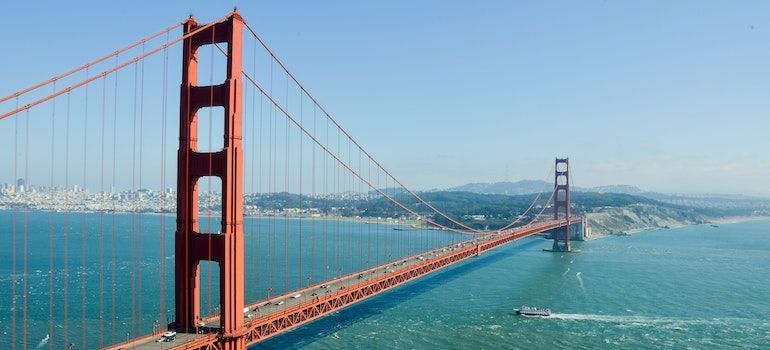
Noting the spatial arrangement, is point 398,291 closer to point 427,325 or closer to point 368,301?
point 368,301

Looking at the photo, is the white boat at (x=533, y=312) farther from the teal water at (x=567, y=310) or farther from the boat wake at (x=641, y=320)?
the teal water at (x=567, y=310)

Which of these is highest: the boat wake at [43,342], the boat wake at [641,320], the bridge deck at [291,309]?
the bridge deck at [291,309]

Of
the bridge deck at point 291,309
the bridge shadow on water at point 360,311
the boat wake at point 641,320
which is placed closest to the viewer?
the bridge deck at point 291,309

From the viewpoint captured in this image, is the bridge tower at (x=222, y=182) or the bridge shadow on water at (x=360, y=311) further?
the bridge shadow on water at (x=360, y=311)

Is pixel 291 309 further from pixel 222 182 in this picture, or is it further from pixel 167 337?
pixel 222 182

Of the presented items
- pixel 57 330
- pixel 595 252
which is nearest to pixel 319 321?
pixel 57 330

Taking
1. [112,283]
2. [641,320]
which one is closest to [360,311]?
[641,320]

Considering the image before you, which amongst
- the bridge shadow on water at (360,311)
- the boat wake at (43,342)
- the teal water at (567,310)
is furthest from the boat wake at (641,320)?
the boat wake at (43,342)
